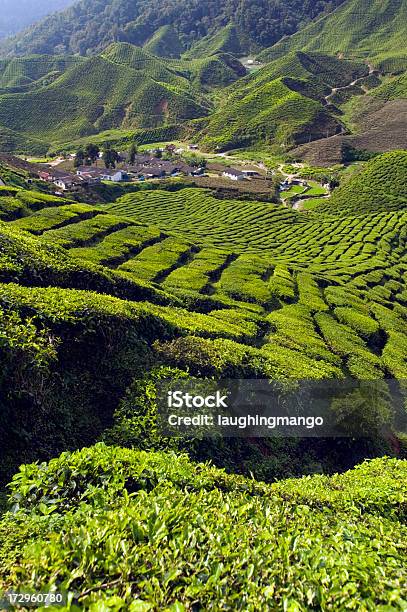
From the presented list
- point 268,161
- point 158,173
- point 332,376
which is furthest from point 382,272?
point 268,161

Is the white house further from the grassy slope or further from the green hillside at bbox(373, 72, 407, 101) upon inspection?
the green hillside at bbox(373, 72, 407, 101)

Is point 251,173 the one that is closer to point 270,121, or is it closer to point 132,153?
point 132,153

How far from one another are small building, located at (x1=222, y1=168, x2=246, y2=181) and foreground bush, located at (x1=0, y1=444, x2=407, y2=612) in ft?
351

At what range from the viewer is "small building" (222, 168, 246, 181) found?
354 ft

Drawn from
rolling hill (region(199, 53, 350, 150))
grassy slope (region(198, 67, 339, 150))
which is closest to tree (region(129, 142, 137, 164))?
rolling hill (region(199, 53, 350, 150))

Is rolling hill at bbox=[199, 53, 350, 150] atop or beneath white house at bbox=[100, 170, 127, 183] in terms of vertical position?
atop

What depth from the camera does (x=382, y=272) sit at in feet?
163

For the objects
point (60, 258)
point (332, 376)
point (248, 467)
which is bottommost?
point (332, 376)

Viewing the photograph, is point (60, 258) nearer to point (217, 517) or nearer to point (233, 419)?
point (233, 419)

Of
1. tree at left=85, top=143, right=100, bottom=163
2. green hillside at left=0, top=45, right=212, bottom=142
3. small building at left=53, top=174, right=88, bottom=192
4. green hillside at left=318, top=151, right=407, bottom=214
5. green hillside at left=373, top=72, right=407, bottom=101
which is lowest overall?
green hillside at left=318, top=151, right=407, bottom=214

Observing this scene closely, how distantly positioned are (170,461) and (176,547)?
3144 millimetres

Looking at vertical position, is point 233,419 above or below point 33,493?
below

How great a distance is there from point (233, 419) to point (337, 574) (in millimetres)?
7993

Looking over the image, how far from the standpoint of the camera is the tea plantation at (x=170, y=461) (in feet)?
15.7
